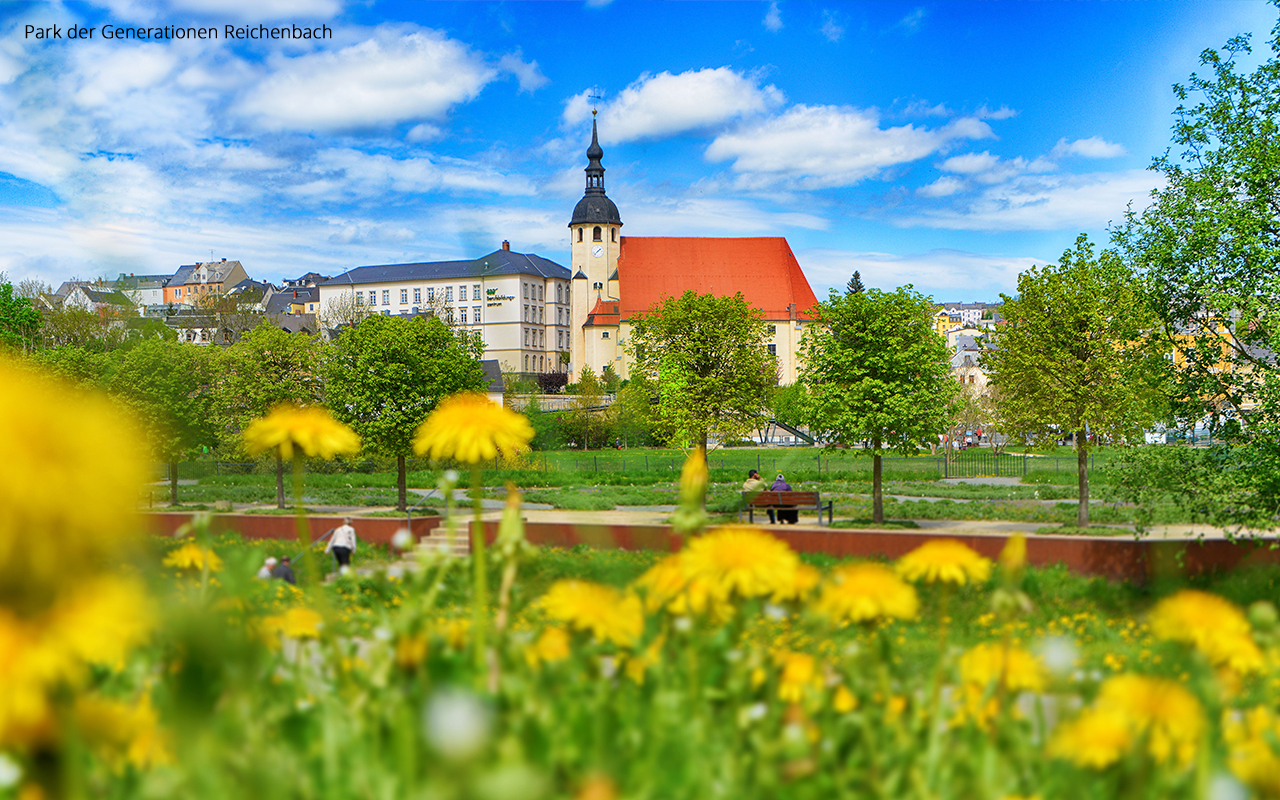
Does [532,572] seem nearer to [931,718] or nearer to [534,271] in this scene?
[931,718]

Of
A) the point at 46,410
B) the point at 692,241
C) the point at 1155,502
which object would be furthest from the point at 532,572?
the point at 692,241

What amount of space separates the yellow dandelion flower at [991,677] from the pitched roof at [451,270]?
119 metres

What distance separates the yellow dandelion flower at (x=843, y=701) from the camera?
2.65 metres

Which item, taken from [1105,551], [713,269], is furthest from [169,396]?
[713,269]

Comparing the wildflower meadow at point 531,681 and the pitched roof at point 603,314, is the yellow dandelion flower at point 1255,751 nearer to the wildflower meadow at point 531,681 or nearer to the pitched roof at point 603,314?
the wildflower meadow at point 531,681

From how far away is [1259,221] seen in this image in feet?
38.5

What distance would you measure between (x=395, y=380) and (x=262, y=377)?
782 centimetres

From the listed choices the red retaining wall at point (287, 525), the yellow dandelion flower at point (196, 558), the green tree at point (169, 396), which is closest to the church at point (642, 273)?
the green tree at point (169, 396)

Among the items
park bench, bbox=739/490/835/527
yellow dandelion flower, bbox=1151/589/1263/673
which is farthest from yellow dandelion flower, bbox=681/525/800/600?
park bench, bbox=739/490/835/527

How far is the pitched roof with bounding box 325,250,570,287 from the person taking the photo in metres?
122

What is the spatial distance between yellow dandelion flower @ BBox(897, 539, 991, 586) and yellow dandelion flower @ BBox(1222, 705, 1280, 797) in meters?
0.74

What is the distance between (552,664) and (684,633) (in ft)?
1.36

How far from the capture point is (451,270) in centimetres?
12506

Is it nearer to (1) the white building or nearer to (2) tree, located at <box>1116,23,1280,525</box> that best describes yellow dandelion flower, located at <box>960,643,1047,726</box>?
(2) tree, located at <box>1116,23,1280,525</box>
